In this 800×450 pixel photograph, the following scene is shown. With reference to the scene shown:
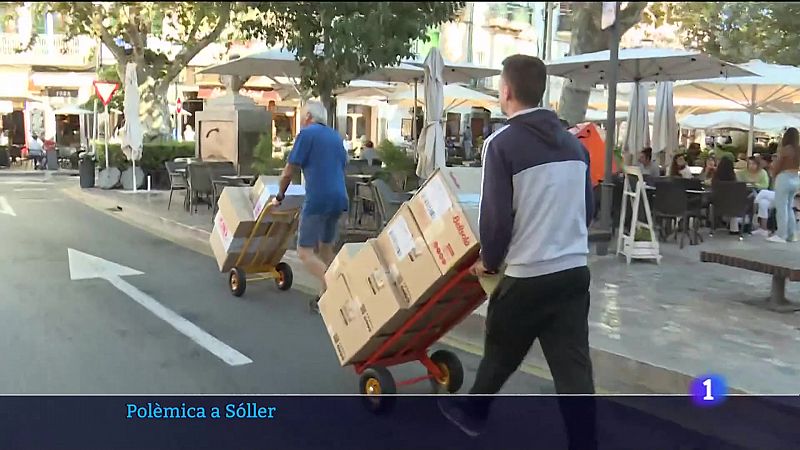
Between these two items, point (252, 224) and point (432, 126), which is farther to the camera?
point (432, 126)

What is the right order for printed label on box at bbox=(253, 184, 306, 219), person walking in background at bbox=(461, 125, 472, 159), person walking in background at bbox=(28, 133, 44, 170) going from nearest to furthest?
1. printed label on box at bbox=(253, 184, 306, 219)
2. person walking in background at bbox=(461, 125, 472, 159)
3. person walking in background at bbox=(28, 133, 44, 170)

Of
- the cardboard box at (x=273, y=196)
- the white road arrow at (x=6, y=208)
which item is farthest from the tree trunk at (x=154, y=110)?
the cardboard box at (x=273, y=196)

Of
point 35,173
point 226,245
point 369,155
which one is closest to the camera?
point 226,245

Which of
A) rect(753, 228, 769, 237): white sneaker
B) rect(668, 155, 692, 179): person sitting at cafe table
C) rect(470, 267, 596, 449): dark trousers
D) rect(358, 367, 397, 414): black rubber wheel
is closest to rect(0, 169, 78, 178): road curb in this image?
rect(668, 155, 692, 179): person sitting at cafe table

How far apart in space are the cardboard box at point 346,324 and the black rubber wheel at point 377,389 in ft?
0.38

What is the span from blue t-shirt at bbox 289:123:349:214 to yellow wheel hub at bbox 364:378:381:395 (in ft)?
7.67

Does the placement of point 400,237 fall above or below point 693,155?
below

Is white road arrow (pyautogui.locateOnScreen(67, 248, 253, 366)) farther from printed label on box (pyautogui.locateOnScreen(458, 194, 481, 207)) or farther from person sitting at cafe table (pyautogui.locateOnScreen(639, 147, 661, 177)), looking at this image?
person sitting at cafe table (pyautogui.locateOnScreen(639, 147, 661, 177))

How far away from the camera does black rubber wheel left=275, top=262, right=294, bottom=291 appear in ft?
25.7

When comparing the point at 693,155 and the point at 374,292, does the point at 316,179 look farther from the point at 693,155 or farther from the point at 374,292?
the point at 693,155

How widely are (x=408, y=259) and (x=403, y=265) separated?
53mm

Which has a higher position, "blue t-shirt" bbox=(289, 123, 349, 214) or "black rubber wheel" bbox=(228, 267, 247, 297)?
"blue t-shirt" bbox=(289, 123, 349, 214)

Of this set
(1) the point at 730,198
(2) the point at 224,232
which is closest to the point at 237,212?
(2) the point at 224,232

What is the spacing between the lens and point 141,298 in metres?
7.38
